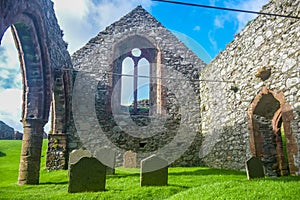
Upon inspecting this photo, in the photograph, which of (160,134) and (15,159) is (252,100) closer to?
(160,134)

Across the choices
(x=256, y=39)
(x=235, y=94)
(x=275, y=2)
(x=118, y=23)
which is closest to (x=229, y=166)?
(x=235, y=94)

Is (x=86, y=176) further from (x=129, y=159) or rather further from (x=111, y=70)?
(x=111, y=70)

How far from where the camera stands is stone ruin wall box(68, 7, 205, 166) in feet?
33.8

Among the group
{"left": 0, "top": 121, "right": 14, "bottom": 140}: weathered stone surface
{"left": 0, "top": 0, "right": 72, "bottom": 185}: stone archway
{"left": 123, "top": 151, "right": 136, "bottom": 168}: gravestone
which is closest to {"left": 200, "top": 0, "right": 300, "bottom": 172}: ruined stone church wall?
{"left": 123, "top": 151, "right": 136, "bottom": 168}: gravestone

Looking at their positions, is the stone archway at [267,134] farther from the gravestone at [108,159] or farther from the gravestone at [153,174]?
the gravestone at [108,159]

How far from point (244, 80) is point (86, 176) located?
5.41 metres

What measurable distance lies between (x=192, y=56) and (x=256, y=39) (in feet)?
15.8

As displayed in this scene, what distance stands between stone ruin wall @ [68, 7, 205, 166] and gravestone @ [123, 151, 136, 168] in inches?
8.4

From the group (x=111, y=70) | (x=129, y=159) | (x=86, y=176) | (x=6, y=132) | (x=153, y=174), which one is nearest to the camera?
(x=86, y=176)

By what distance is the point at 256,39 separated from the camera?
23.9 feet

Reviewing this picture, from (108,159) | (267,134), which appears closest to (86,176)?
(108,159)

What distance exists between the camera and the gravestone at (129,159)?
32.2 ft

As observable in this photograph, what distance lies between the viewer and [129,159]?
990cm

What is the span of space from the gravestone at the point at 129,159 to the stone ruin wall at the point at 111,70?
8.4 inches
